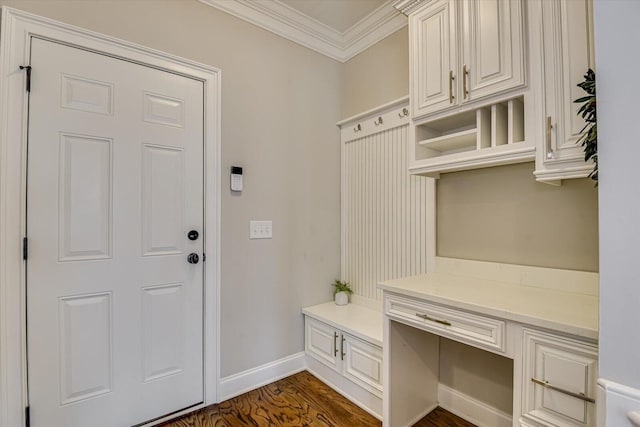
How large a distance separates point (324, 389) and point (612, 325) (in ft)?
6.09

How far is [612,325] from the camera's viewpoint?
2.55 feet

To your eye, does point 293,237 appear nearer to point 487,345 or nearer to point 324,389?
point 324,389

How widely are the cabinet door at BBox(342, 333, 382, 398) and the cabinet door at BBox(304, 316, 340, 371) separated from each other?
0.09 meters

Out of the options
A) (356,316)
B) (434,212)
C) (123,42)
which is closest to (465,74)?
(434,212)

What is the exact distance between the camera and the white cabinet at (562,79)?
4.04ft

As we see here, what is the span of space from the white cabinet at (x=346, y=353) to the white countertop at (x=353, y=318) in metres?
0.04

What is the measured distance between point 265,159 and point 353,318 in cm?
135

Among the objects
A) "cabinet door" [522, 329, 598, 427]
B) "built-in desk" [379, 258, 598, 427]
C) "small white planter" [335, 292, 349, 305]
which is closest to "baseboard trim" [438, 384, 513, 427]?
"built-in desk" [379, 258, 598, 427]

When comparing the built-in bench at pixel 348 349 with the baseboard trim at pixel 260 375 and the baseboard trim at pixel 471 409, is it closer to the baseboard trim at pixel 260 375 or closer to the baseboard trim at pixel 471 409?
the baseboard trim at pixel 260 375

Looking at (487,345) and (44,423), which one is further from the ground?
(487,345)

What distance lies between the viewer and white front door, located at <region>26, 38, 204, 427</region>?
5.04 feet

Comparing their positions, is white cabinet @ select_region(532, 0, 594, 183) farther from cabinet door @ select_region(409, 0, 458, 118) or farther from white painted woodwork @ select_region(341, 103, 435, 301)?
white painted woodwork @ select_region(341, 103, 435, 301)

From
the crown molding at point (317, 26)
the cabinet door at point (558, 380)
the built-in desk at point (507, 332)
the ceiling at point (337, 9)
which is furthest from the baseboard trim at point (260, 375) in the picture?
the ceiling at point (337, 9)

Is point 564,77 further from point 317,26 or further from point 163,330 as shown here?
point 163,330
